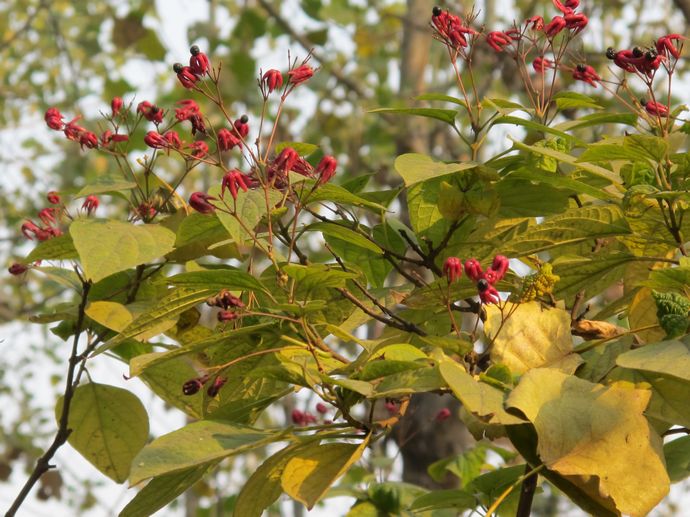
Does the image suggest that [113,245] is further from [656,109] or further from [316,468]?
[656,109]

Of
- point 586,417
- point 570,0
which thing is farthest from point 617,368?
point 570,0

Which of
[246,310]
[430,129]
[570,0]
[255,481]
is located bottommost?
[255,481]

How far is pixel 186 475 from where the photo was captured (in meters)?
1.01

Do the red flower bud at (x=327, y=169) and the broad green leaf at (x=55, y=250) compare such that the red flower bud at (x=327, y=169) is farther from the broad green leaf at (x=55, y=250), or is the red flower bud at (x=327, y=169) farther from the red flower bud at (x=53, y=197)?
the red flower bud at (x=53, y=197)

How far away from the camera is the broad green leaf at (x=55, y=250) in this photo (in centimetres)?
125

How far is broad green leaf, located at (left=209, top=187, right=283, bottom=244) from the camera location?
0.99m

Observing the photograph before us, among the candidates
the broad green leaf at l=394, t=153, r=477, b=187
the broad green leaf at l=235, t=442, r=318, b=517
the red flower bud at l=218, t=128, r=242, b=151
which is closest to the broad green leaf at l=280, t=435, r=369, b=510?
the broad green leaf at l=235, t=442, r=318, b=517

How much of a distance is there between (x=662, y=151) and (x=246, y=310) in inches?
17.9

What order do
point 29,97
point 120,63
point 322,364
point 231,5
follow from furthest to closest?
point 120,63 < point 29,97 < point 231,5 < point 322,364

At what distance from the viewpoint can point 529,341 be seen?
999 mm

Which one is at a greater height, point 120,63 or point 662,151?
point 120,63

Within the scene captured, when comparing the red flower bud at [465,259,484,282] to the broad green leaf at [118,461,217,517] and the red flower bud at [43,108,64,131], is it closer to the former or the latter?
the broad green leaf at [118,461,217,517]

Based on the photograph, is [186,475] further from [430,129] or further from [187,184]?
[187,184]

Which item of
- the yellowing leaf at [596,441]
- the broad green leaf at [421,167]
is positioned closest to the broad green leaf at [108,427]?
the broad green leaf at [421,167]
